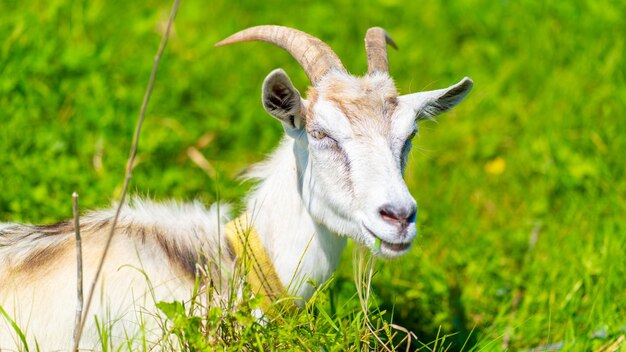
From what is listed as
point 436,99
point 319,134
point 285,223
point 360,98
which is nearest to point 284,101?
point 319,134

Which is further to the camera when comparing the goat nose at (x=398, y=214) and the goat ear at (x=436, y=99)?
the goat ear at (x=436, y=99)

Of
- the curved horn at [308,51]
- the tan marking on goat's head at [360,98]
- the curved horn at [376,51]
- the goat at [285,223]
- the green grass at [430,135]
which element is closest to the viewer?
the goat at [285,223]

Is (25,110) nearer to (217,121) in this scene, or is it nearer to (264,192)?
(217,121)

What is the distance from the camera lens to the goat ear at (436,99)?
4152 mm

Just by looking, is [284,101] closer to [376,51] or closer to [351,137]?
[351,137]

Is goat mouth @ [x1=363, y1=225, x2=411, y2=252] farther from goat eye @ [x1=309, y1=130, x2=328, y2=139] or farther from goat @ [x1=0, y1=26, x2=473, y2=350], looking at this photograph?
goat eye @ [x1=309, y1=130, x2=328, y2=139]

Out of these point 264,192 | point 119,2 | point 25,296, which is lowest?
point 25,296

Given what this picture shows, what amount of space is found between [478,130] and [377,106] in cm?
339

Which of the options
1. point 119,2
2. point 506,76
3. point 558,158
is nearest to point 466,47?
point 506,76

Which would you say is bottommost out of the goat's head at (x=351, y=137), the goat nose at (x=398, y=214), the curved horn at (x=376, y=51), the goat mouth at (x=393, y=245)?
the goat mouth at (x=393, y=245)

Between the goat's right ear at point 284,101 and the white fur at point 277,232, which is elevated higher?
the goat's right ear at point 284,101

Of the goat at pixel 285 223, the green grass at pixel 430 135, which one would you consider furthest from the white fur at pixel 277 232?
the green grass at pixel 430 135

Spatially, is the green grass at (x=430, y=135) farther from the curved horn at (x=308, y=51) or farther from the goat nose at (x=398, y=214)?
the curved horn at (x=308, y=51)

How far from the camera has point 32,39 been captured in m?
6.38
